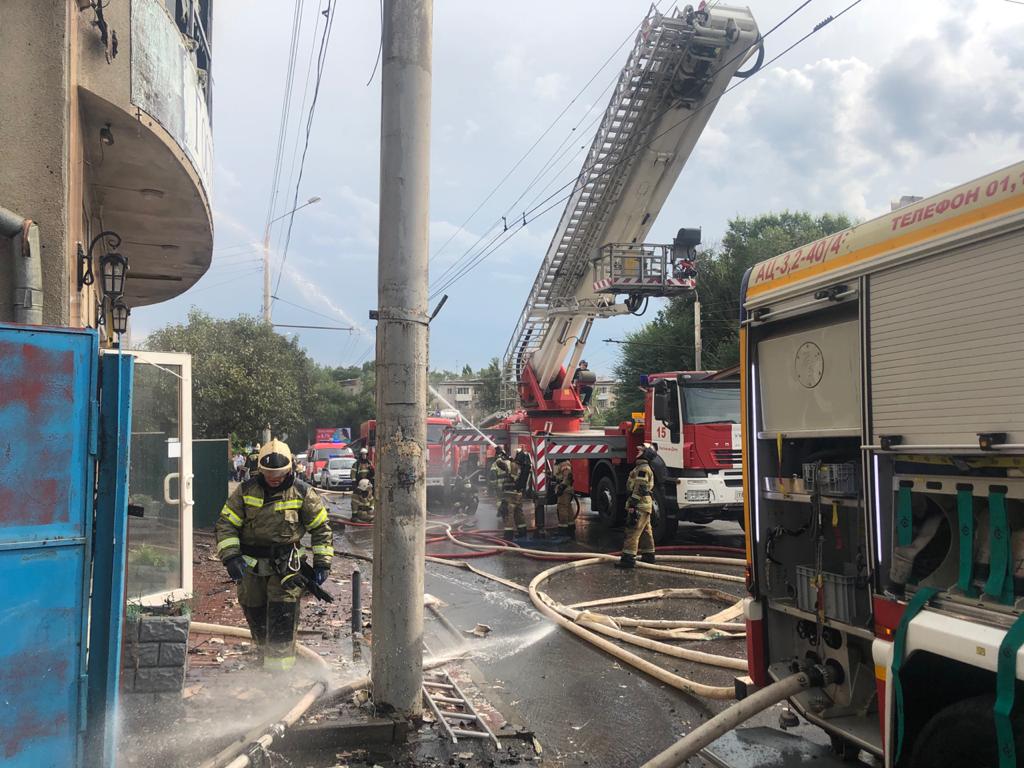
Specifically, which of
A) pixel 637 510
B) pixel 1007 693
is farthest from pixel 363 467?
pixel 1007 693

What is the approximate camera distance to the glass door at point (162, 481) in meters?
7.25

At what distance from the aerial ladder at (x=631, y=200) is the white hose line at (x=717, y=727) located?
10.2 m

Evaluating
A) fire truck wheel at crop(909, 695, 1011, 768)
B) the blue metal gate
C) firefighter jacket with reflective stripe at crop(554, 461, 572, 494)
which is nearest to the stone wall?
the blue metal gate

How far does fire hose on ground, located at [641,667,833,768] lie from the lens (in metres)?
3.40

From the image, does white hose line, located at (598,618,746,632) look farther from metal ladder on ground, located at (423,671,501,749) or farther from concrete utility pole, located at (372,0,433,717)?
concrete utility pole, located at (372,0,433,717)

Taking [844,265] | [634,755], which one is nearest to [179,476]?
[634,755]

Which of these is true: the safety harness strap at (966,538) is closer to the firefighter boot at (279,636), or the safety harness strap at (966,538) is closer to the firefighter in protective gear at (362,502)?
the firefighter boot at (279,636)

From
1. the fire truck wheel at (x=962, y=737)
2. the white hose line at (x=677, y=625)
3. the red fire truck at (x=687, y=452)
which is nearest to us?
the fire truck wheel at (x=962, y=737)

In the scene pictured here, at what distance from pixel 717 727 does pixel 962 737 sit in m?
1.10

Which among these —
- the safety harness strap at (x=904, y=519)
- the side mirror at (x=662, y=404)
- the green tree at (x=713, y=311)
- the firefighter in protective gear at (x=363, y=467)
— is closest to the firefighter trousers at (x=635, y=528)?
the side mirror at (x=662, y=404)

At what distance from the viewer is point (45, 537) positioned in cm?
315

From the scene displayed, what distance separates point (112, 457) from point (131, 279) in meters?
7.90

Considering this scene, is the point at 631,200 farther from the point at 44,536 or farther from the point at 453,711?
the point at 44,536

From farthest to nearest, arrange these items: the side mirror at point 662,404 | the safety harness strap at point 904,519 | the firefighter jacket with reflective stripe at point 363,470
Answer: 1. the firefighter jacket with reflective stripe at point 363,470
2. the side mirror at point 662,404
3. the safety harness strap at point 904,519
